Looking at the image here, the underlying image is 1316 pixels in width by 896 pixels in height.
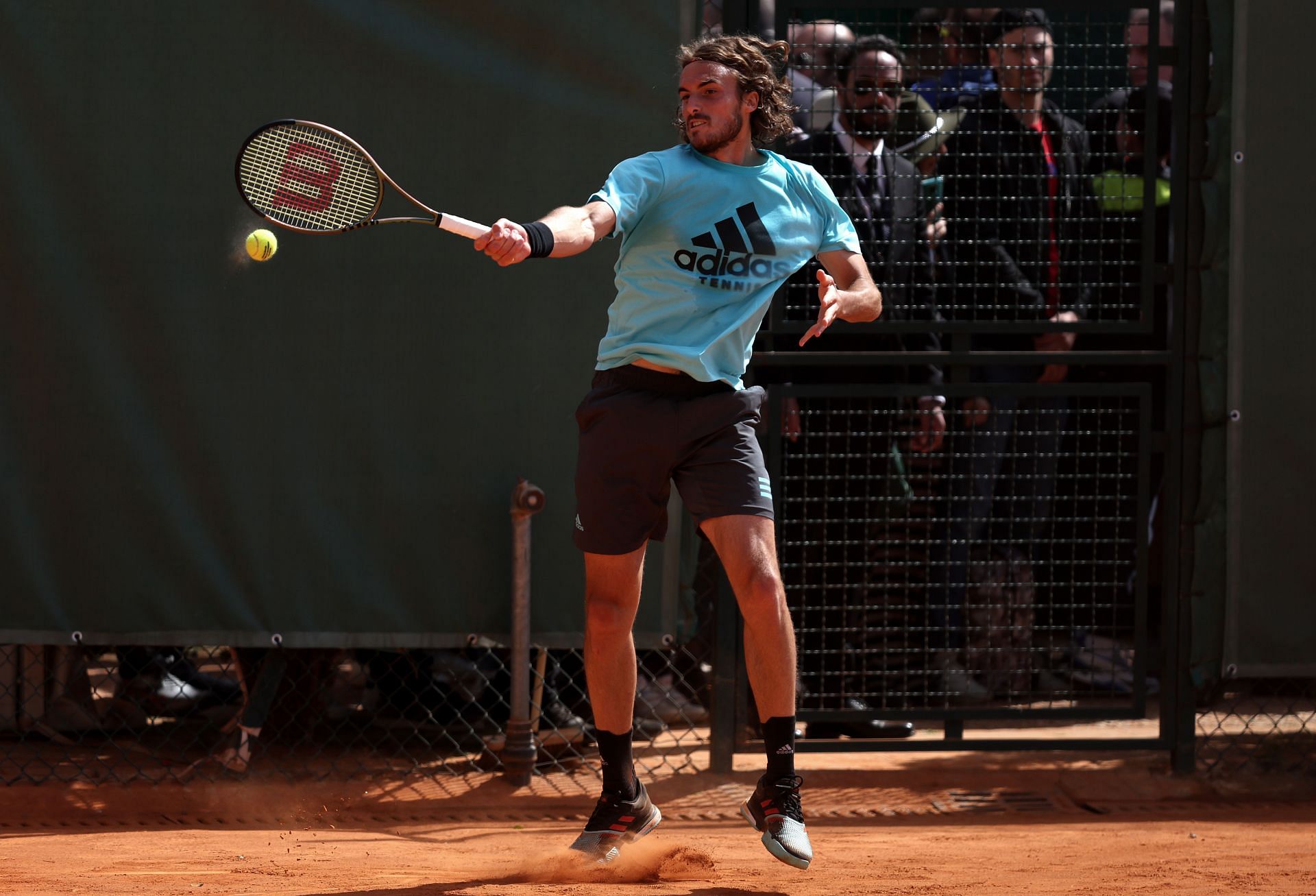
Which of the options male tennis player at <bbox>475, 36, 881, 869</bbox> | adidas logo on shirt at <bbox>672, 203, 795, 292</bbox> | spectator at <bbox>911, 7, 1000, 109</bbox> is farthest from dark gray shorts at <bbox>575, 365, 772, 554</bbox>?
spectator at <bbox>911, 7, 1000, 109</bbox>

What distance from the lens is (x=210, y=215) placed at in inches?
188

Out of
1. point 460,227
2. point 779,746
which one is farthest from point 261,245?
point 779,746

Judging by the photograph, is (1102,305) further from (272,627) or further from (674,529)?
(272,627)

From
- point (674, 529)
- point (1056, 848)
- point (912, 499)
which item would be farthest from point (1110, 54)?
point (1056, 848)

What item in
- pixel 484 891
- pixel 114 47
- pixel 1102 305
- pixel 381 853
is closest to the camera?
pixel 484 891

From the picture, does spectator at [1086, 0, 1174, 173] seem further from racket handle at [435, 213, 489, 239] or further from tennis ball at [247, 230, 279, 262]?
tennis ball at [247, 230, 279, 262]

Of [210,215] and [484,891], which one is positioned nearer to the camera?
[484,891]

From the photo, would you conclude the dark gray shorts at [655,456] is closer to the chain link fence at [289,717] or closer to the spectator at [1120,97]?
the chain link fence at [289,717]

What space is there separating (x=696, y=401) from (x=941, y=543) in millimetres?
1682

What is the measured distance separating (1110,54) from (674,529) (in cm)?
230

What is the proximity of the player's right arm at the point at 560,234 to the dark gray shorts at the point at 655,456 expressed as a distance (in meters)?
0.44

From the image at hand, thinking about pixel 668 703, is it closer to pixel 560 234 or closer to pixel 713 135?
pixel 713 135

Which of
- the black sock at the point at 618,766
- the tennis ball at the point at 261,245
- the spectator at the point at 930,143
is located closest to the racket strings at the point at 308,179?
the tennis ball at the point at 261,245

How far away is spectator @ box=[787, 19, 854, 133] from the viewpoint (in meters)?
4.94
